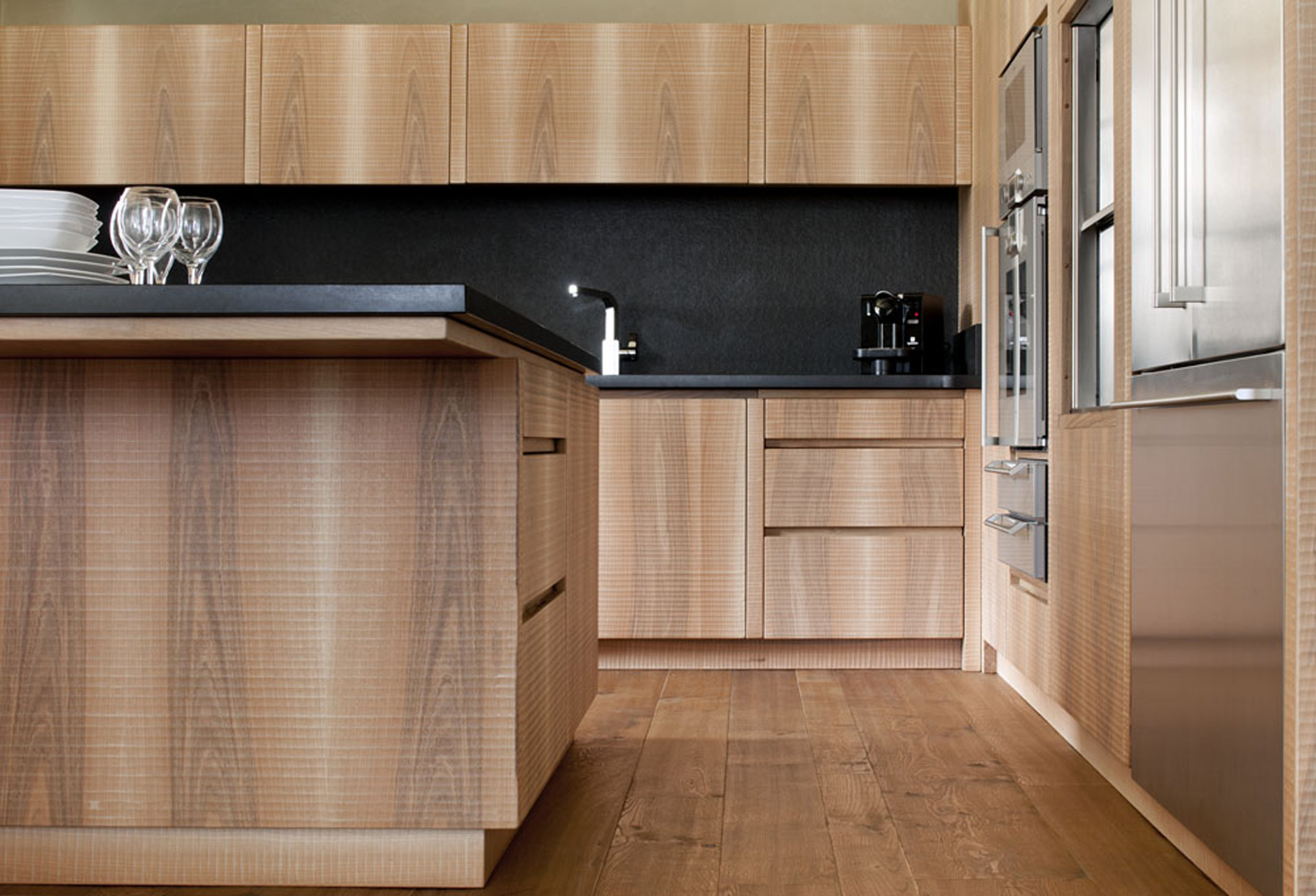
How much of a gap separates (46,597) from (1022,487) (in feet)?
6.83

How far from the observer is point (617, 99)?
365 cm

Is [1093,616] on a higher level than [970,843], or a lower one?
higher

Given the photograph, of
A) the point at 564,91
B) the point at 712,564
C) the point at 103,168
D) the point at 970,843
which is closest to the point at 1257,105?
the point at 970,843

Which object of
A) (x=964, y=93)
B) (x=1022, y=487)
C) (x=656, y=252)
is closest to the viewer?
(x=1022, y=487)

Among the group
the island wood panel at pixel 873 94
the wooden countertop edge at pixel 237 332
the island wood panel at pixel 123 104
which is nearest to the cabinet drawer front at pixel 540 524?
the wooden countertop edge at pixel 237 332

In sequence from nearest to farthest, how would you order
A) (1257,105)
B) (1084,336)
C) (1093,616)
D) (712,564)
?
(1257,105), (1093,616), (1084,336), (712,564)

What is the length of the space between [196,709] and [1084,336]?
1.84m

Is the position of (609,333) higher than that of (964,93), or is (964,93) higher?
(964,93)

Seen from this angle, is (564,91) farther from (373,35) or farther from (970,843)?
(970,843)

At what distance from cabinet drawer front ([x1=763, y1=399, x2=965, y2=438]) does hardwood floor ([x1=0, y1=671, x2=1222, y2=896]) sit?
765 mm

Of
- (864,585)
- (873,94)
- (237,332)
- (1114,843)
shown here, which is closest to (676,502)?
(864,585)

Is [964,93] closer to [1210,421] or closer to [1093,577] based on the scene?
[1093,577]

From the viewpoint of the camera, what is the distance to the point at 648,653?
11.3ft

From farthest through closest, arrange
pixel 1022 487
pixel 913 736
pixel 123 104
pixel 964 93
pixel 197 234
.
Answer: pixel 123 104 < pixel 964 93 < pixel 1022 487 < pixel 913 736 < pixel 197 234
